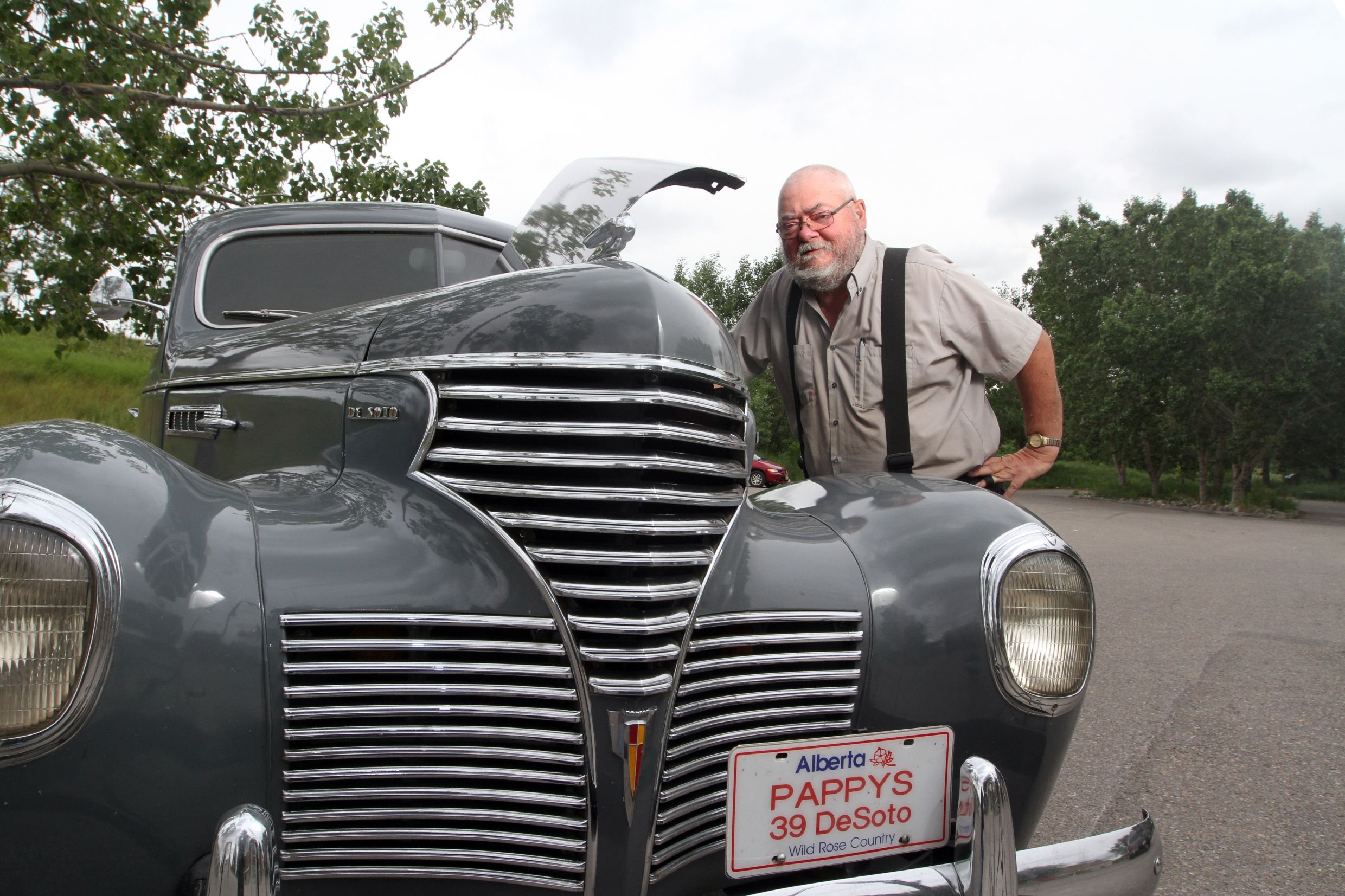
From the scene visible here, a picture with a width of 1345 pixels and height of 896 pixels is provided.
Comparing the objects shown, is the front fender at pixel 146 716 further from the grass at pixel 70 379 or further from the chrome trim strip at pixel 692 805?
the grass at pixel 70 379

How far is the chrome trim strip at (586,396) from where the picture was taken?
149 cm

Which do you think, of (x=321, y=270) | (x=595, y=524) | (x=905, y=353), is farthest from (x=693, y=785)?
(x=321, y=270)

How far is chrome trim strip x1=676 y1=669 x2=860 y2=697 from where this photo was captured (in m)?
1.51

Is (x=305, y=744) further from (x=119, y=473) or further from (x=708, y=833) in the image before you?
(x=708, y=833)

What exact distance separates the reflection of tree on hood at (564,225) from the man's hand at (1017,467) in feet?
4.17

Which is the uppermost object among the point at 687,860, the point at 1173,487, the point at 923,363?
the point at 923,363

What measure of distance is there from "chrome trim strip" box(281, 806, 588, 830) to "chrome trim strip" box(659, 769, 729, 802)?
14cm

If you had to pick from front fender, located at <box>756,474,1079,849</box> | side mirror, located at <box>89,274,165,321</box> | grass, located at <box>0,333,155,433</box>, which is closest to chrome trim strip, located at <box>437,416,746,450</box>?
front fender, located at <box>756,474,1079,849</box>

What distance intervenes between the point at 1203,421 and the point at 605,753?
24212 millimetres

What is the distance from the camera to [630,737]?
55.6 inches

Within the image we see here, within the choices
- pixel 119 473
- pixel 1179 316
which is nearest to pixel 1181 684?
pixel 119 473

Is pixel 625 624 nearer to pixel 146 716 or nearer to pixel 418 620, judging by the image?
pixel 418 620

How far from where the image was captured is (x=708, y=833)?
5.16 ft

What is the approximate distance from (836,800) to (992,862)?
261 millimetres
